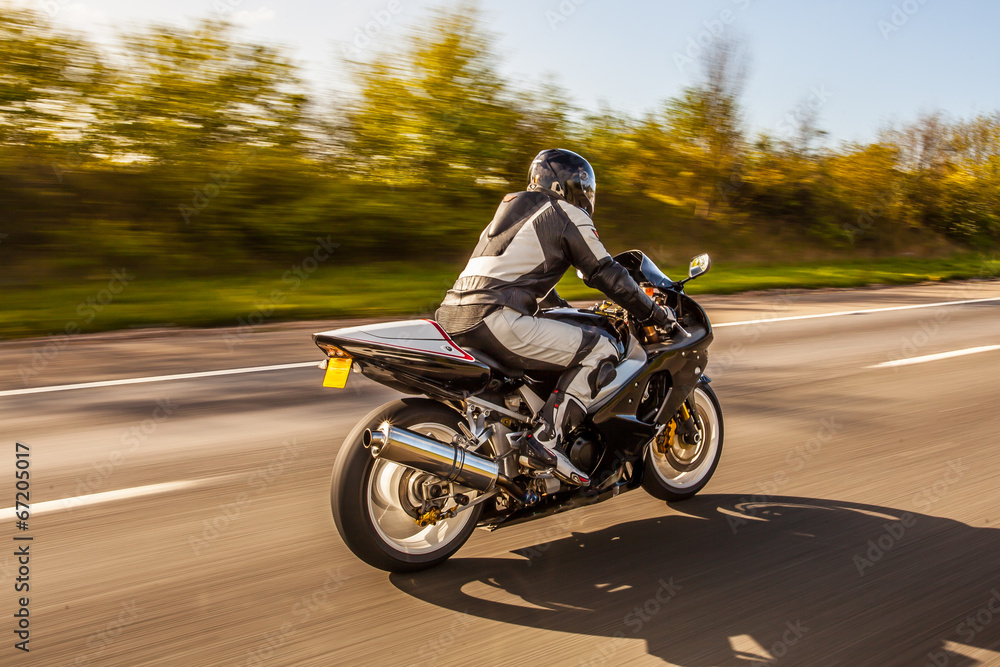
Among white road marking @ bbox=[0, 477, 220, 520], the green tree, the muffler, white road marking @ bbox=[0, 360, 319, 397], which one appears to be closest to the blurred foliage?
the green tree

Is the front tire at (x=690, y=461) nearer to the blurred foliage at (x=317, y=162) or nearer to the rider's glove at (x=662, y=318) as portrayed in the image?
the rider's glove at (x=662, y=318)

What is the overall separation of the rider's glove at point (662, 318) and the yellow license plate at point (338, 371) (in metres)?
1.49

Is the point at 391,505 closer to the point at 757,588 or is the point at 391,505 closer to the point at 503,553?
the point at 503,553

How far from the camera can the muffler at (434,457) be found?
10.8ft

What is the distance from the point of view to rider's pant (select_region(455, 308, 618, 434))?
3.69m

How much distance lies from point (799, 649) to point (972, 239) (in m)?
30.0

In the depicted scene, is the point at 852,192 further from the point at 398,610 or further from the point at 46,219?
the point at 398,610

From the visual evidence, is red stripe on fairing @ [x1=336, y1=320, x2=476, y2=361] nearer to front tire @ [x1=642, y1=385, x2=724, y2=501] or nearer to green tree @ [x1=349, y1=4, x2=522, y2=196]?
front tire @ [x1=642, y1=385, x2=724, y2=501]

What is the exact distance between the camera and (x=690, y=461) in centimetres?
477
